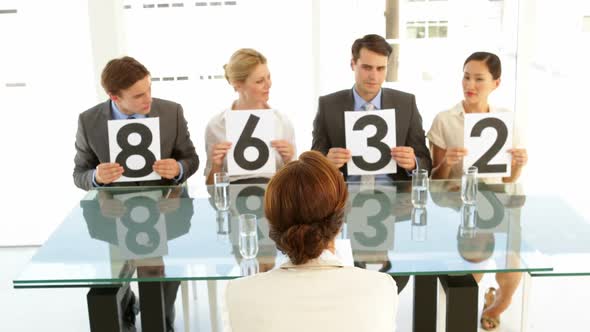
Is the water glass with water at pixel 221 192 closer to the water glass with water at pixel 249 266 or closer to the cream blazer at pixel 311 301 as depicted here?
the water glass with water at pixel 249 266

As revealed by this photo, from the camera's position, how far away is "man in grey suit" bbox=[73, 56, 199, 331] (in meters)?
3.24

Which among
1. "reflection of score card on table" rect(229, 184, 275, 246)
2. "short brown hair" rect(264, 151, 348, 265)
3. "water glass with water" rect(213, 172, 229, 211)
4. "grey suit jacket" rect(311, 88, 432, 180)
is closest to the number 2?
"grey suit jacket" rect(311, 88, 432, 180)

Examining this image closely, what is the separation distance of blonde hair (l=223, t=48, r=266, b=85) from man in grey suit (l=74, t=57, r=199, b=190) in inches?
13.2

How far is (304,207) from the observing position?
173cm

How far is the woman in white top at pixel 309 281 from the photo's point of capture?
1.67 metres

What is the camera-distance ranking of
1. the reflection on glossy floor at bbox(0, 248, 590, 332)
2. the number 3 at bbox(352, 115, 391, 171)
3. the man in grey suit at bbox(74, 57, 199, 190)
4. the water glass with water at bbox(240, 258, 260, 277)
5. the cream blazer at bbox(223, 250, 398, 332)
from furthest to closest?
the reflection on glossy floor at bbox(0, 248, 590, 332), the man in grey suit at bbox(74, 57, 199, 190), the number 3 at bbox(352, 115, 391, 171), the water glass with water at bbox(240, 258, 260, 277), the cream blazer at bbox(223, 250, 398, 332)

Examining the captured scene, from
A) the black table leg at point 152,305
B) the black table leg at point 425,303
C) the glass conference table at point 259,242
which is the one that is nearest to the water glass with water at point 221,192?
the glass conference table at point 259,242

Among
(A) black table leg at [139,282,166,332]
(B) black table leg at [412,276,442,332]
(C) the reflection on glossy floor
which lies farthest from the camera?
(C) the reflection on glossy floor

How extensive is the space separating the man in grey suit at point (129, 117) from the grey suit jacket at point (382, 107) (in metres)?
0.66

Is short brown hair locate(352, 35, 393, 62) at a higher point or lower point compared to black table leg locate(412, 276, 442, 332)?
higher

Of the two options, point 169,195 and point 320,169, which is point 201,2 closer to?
point 169,195

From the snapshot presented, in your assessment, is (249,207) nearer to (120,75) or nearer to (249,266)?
(249,266)

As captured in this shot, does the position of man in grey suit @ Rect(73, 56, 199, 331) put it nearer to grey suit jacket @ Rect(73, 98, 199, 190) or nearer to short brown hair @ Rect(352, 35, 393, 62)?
grey suit jacket @ Rect(73, 98, 199, 190)

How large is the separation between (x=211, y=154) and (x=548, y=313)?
1.92 m
